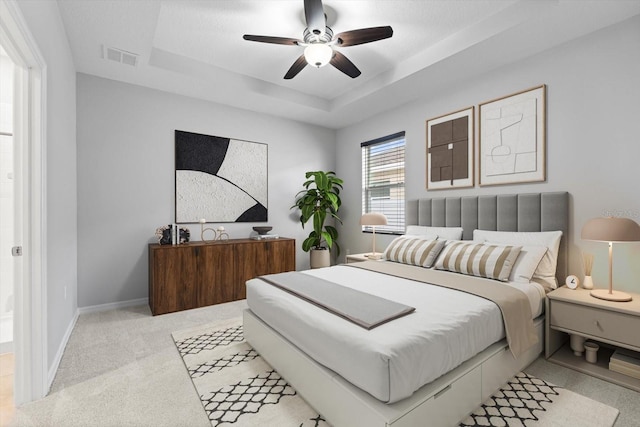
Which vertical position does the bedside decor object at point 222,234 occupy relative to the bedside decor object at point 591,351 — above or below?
above

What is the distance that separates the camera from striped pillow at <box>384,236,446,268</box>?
312cm

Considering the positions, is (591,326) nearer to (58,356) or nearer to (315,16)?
(315,16)

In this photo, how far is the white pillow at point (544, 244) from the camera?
8.46 feet

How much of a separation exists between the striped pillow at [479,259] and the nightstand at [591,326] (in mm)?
365

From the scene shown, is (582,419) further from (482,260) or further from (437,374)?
(482,260)

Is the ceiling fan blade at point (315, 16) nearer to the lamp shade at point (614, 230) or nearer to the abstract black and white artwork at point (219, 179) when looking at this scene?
the abstract black and white artwork at point (219, 179)

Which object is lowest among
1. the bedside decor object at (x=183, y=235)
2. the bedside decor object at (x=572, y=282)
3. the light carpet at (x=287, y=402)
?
the light carpet at (x=287, y=402)

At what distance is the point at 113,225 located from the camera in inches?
140

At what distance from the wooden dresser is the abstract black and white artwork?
536 millimetres

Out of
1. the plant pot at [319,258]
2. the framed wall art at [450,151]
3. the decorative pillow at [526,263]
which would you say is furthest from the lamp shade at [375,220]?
the decorative pillow at [526,263]

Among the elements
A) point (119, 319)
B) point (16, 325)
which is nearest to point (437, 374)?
point (16, 325)

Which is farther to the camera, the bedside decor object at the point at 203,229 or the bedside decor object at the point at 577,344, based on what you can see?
the bedside decor object at the point at 203,229

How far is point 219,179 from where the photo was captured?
4262mm

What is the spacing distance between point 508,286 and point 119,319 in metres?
3.75
